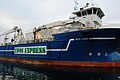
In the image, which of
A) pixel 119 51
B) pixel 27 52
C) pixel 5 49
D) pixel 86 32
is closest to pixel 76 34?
pixel 86 32

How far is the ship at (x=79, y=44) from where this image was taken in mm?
17750

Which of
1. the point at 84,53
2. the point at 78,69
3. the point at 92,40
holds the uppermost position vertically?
the point at 92,40

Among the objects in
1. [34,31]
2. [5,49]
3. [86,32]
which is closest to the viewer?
[86,32]

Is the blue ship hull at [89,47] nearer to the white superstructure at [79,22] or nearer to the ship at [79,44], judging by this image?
the ship at [79,44]

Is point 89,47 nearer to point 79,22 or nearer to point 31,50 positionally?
point 79,22

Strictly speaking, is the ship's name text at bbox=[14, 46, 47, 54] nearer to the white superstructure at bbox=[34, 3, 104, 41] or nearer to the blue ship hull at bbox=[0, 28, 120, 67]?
the white superstructure at bbox=[34, 3, 104, 41]

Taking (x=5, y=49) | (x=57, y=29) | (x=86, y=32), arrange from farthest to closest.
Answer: (x=5, y=49) < (x=57, y=29) < (x=86, y=32)

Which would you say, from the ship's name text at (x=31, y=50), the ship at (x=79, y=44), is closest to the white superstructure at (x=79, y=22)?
the ship at (x=79, y=44)

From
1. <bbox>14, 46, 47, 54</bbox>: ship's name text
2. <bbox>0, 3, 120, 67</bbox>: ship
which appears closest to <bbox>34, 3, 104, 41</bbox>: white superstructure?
<bbox>0, 3, 120, 67</bbox>: ship

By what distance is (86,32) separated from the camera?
58.3ft

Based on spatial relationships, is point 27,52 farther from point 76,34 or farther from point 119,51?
point 119,51

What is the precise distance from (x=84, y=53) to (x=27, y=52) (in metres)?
8.73

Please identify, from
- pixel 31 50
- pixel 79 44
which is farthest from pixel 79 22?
pixel 31 50

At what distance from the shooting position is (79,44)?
18.2 meters
